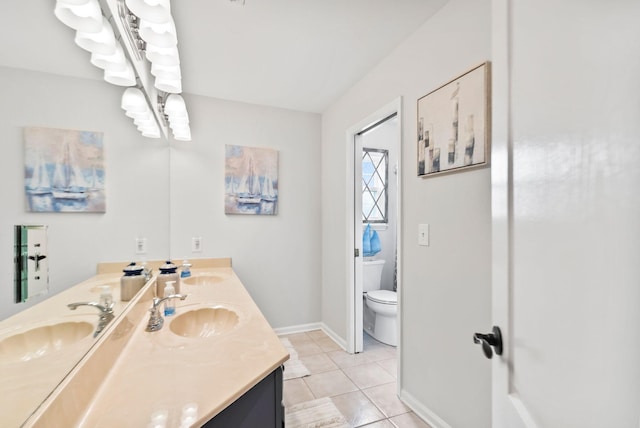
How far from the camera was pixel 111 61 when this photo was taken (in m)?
0.94

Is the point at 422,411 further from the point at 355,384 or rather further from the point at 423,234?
the point at 423,234

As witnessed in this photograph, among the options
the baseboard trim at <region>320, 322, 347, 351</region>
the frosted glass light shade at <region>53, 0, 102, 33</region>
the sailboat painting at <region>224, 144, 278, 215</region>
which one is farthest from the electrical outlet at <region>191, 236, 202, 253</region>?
the frosted glass light shade at <region>53, 0, 102, 33</region>

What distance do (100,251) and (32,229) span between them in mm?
431

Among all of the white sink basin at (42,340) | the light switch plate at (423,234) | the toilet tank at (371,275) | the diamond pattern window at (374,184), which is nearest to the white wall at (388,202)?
the diamond pattern window at (374,184)

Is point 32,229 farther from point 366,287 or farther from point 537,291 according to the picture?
point 366,287

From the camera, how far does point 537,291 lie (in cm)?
60

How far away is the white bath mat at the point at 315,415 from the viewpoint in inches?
64.9

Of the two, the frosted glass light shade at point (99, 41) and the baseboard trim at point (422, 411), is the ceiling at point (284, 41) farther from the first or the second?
the baseboard trim at point (422, 411)

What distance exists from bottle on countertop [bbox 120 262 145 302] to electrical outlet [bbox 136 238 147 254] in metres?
0.12

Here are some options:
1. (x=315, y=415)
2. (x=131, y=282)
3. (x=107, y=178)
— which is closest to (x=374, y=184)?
(x=315, y=415)

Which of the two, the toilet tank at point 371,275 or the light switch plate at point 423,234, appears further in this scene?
the toilet tank at point 371,275

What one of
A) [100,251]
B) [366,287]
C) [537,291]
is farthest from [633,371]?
[366,287]

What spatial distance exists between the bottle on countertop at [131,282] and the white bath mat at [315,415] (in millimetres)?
1147

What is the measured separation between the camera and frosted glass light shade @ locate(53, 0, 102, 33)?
72cm
